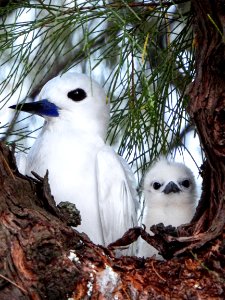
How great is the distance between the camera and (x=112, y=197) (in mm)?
3455

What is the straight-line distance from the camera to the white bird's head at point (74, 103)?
11.8 feet

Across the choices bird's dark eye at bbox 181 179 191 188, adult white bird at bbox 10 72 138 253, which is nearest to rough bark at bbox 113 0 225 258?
adult white bird at bbox 10 72 138 253

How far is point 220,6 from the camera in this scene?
8.54 feet

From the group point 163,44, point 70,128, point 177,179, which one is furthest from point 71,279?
point 163,44

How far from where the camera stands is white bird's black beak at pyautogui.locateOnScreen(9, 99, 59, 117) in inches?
136

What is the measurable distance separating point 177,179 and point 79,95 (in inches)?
27.7

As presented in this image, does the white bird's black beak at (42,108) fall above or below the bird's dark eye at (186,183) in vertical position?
above

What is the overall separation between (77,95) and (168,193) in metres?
0.72

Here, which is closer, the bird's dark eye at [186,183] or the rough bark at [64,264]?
the rough bark at [64,264]

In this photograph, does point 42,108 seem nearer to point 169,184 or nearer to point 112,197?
point 112,197

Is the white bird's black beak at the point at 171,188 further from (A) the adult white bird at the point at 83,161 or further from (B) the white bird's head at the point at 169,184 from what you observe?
(A) the adult white bird at the point at 83,161

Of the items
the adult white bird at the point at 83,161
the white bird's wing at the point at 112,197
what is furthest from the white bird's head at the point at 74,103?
the white bird's wing at the point at 112,197

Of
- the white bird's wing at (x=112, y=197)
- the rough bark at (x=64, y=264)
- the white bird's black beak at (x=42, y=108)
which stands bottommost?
the rough bark at (x=64, y=264)

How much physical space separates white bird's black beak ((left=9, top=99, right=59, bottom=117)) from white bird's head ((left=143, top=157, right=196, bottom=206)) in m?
0.67
